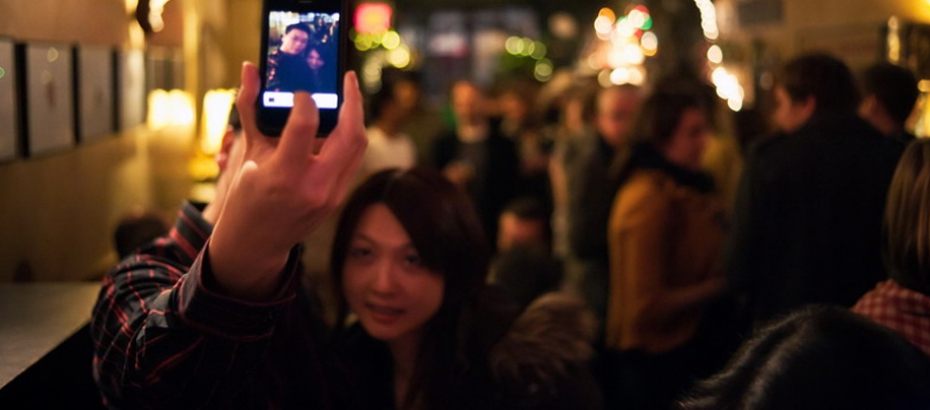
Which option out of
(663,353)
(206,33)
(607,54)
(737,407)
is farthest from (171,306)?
(607,54)

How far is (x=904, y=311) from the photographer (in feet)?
7.89

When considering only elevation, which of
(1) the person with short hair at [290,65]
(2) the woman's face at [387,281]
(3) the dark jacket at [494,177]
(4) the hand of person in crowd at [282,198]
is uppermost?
(1) the person with short hair at [290,65]

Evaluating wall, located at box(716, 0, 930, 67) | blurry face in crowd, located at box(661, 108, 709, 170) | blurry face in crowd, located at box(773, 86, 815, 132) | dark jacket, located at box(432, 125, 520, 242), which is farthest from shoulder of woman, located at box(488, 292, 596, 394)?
dark jacket, located at box(432, 125, 520, 242)

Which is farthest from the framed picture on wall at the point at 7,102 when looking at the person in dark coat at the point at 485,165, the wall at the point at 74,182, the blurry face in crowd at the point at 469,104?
the blurry face in crowd at the point at 469,104

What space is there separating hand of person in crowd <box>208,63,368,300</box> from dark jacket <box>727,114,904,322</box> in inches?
112

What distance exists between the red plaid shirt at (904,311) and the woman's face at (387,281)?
0.96 m

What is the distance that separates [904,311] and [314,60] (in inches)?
50.9

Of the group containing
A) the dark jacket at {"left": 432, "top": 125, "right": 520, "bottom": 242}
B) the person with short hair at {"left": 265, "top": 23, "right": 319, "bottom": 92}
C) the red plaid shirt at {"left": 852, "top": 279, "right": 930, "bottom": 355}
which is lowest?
the dark jacket at {"left": 432, "top": 125, "right": 520, "bottom": 242}

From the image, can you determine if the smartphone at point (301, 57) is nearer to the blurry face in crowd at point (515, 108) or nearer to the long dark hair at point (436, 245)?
the long dark hair at point (436, 245)

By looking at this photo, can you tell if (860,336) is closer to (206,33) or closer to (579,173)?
(579,173)

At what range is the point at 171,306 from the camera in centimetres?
159

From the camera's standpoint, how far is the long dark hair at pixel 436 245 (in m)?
2.83

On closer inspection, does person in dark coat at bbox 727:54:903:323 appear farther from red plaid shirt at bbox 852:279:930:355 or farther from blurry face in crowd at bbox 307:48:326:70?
blurry face in crowd at bbox 307:48:326:70

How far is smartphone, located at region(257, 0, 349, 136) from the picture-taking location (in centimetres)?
171
